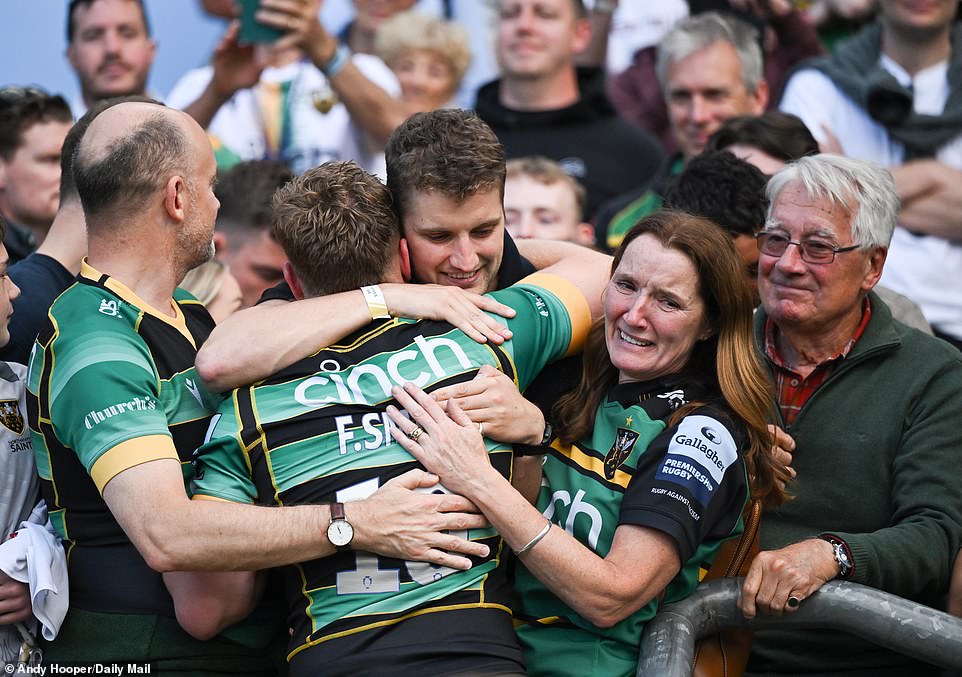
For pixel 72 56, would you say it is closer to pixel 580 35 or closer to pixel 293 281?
pixel 580 35

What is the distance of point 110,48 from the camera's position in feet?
21.1

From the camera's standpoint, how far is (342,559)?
9.78 feet

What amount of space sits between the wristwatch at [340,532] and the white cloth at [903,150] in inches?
134

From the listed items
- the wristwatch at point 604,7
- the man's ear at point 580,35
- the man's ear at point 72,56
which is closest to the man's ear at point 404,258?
the man's ear at point 580,35

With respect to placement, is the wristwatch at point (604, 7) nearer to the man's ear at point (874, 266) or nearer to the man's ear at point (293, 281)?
the man's ear at point (874, 266)

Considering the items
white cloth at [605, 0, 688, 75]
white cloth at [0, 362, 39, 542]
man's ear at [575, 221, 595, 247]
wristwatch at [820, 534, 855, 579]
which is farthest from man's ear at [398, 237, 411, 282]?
white cloth at [605, 0, 688, 75]

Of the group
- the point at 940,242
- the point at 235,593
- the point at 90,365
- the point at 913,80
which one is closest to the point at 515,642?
the point at 235,593

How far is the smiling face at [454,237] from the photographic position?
329 cm

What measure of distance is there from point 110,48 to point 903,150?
4.08 metres

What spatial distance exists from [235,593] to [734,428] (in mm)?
1355

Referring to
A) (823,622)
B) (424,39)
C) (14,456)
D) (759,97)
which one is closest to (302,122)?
(424,39)

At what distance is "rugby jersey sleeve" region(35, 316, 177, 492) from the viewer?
2.92 m

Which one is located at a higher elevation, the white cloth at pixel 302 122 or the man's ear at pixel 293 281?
the man's ear at pixel 293 281

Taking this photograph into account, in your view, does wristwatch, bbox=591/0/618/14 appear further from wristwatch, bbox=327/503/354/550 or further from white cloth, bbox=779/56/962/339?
wristwatch, bbox=327/503/354/550
